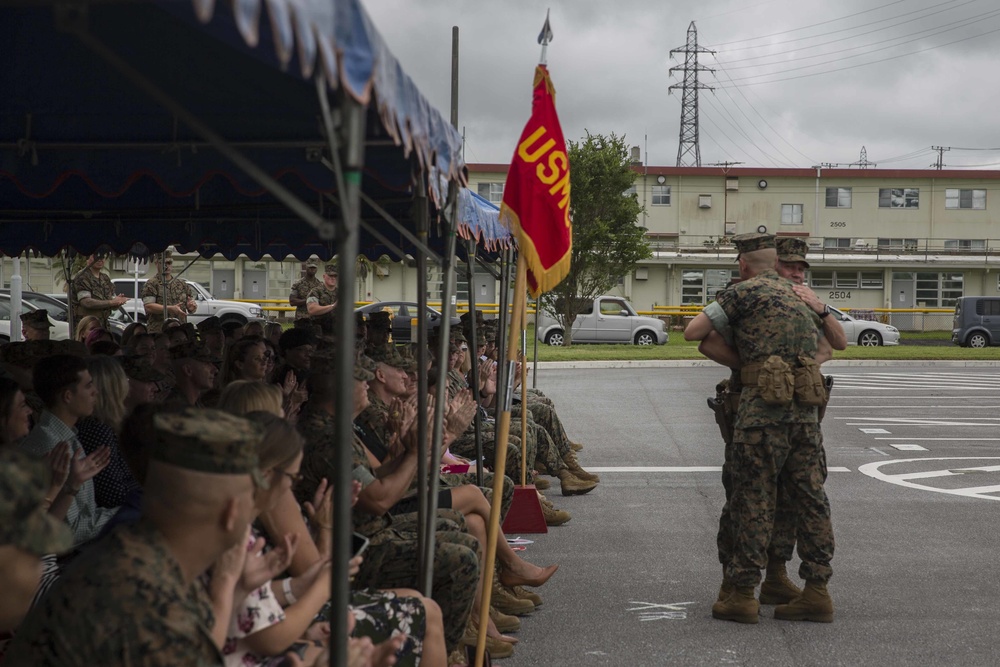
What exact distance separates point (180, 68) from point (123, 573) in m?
3.01

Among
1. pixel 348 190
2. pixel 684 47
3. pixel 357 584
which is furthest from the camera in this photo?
pixel 684 47

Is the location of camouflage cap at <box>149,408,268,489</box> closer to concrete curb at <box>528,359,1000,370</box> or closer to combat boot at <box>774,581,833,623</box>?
combat boot at <box>774,581,833,623</box>

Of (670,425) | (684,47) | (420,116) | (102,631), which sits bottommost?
(670,425)

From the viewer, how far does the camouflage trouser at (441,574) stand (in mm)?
4430

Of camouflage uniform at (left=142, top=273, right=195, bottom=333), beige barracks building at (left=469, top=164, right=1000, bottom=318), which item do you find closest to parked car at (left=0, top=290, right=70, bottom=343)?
camouflage uniform at (left=142, top=273, right=195, bottom=333)

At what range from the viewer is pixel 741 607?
18.8ft

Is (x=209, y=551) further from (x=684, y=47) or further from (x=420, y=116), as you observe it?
(x=684, y=47)

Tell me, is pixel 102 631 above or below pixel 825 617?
above

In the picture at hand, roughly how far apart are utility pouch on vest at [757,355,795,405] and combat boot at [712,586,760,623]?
1.04m

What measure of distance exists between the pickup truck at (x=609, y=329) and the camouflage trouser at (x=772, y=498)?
2981 cm

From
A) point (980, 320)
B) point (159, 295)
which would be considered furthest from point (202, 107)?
point (980, 320)

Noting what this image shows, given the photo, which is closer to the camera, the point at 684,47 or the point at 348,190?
the point at 348,190

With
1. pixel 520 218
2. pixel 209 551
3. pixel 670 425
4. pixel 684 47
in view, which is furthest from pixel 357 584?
pixel 684 47

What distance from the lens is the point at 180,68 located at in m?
4.66
